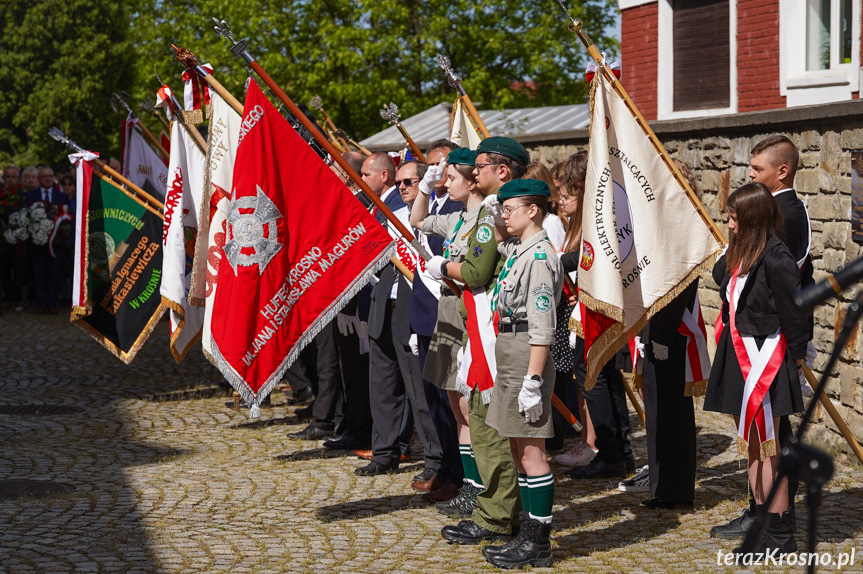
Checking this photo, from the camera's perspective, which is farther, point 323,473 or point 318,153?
point 323,473

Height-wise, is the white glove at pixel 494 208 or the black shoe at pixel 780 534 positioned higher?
the white glove at pixel 494 208

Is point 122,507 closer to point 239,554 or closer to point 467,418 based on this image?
point 239,554

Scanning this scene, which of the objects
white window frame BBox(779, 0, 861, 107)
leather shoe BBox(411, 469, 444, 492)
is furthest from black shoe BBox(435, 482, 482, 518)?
white window frame BBox(779, 0, 861, 107)

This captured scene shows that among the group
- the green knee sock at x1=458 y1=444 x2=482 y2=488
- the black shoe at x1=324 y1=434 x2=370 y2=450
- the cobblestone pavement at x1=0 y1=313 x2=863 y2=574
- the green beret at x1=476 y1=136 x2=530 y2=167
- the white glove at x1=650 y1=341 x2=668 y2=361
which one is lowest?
the cobblestone pavement at x1=0 y1=313 x2=863 y2=574

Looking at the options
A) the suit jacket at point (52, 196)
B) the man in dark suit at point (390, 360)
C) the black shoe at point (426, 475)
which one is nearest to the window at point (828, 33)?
the man in dark suit at point (390, 360)

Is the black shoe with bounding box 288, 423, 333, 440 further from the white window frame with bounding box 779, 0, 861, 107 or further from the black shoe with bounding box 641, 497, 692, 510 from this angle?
the white window frame with bounding box 779, 0, 861, 107

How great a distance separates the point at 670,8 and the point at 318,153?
29.0 feet

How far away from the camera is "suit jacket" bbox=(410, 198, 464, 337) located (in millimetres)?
6301

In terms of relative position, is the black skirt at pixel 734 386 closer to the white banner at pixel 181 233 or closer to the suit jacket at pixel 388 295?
the suit jacket at pixel 388 295

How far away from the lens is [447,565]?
5.18 m

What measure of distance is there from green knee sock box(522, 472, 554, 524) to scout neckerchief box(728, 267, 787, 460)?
3.10 ft

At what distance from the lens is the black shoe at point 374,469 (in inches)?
280

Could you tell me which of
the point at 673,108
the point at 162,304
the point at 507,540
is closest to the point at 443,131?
the point at 673,108

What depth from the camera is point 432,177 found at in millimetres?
6125
